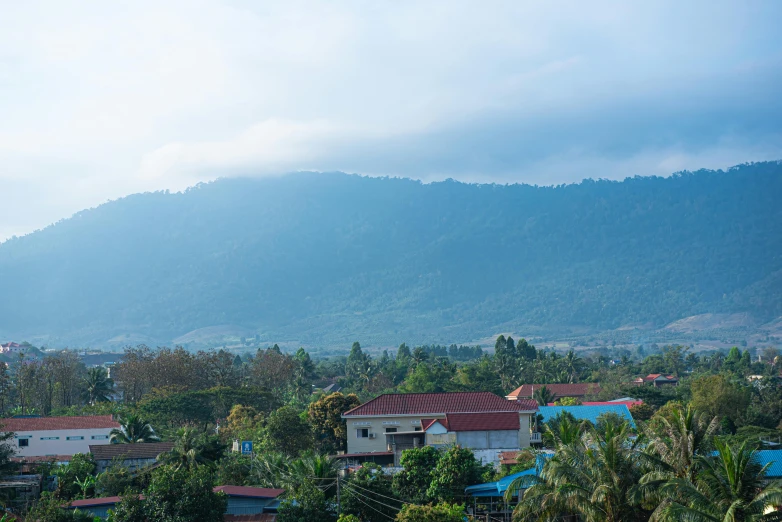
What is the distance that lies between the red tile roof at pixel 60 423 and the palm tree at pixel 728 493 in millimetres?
46587

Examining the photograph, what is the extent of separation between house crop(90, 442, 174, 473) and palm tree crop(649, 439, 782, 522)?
105 feet

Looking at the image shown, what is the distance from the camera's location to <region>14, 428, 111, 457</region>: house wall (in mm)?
61969

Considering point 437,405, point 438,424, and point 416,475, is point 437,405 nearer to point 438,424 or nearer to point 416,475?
point 438,424

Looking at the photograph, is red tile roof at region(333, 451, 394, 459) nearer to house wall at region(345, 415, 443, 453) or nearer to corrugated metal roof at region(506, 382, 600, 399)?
house wall at region(345, 415, 443, 453)

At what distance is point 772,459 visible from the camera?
1678 inches

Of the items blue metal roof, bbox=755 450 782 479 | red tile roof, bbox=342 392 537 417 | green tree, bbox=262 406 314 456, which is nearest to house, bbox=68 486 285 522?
red tile roof, bbox=342 392 537 417

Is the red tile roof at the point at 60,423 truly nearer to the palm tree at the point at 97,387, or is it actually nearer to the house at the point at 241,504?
the palm tree at the point at 97,387

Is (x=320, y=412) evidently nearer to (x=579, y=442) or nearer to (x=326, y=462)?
(x=326, y=462)

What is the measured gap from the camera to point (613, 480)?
1201 inches

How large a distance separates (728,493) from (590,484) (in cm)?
603

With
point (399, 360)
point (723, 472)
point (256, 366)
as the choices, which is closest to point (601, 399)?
point (256, 366)

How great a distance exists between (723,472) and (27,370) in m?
76.8

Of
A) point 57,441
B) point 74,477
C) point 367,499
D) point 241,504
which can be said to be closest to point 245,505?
point 241,504

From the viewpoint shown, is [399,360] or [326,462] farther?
[399,360]
